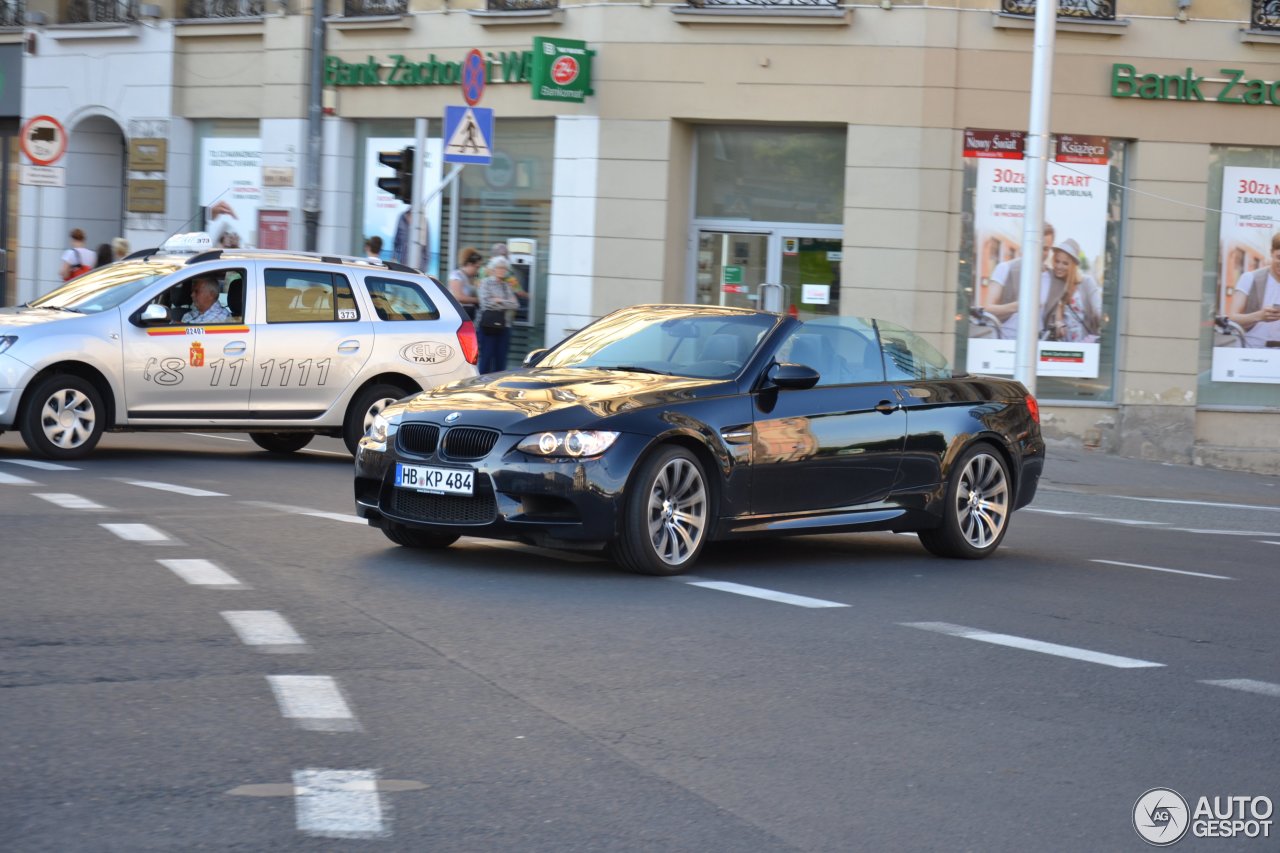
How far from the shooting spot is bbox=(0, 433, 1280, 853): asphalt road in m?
4.69

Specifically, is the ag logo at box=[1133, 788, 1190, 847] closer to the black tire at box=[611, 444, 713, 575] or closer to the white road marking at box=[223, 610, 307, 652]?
the white road marking at box=[223, 610, 307, 652]

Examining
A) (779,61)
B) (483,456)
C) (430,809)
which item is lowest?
(430,809)

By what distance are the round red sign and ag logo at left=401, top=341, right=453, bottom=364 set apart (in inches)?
307

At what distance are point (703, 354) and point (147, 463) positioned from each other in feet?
20.3

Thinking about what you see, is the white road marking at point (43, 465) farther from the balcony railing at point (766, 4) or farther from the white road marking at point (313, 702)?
the balcony railing at point (766, 4)

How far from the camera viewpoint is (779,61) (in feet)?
72.2

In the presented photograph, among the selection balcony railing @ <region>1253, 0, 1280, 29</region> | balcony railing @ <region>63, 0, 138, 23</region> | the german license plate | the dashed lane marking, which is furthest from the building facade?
the german license plate

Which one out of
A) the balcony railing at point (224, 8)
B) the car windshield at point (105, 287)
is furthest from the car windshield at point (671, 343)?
the balcony railing at point (224, 8)

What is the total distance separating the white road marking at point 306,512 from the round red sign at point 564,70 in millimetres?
11981

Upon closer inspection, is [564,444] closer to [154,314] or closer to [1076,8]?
[154,314]

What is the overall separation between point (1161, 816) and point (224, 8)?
24576 millimetres

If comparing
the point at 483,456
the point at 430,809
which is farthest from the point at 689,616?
the point at 430,809

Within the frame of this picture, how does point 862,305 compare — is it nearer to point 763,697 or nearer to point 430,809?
point 763,697

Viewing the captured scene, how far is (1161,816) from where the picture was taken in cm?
495
